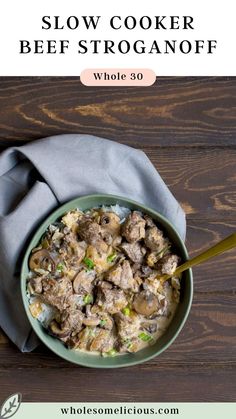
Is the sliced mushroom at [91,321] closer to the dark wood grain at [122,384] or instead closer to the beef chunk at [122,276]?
the beef chunk at [122,276]

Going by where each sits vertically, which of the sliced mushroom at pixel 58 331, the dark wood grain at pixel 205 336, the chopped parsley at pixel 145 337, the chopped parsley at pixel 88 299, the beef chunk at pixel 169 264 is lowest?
the dark wood grain at pixel 205 336

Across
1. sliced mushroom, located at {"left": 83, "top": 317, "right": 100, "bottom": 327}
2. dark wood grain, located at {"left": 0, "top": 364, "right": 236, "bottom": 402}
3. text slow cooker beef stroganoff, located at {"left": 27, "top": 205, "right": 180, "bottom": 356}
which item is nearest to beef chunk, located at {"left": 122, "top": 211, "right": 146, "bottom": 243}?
text slow cooker beef stroganoff, located at {"left": 27, "top": 205, "right": 180, "bottom": 356}

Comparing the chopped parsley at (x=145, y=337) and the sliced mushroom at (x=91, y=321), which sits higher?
the sliced mushroom at (x=91, y=321)

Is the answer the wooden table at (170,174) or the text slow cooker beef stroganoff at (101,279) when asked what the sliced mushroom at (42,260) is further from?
the wooden table at (170,174)

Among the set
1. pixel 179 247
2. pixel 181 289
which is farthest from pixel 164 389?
pixel 179 247

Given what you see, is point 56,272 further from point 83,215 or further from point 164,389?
point 164,389

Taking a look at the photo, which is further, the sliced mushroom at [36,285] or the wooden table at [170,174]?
the wooden table at [170,174]

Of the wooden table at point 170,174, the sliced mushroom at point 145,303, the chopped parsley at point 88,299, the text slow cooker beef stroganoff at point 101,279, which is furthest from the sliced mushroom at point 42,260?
the wooden table at point 170,174

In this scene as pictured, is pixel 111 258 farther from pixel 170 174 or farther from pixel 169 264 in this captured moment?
pixel 170 174
